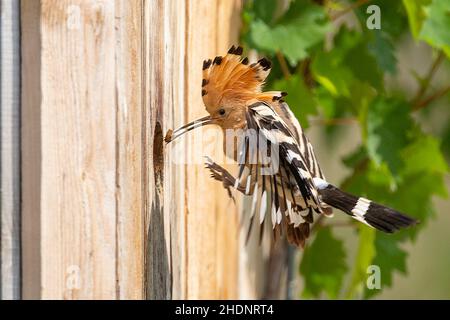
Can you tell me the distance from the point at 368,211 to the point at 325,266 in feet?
3.27

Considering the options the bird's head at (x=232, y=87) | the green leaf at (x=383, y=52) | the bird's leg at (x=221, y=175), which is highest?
the green leaf at (x=383, y=52)

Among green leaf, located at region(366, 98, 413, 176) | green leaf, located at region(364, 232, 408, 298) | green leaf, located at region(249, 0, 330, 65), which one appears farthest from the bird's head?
green leaf, located at region(364, 232, 408, 298)

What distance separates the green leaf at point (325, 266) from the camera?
7.89 feet

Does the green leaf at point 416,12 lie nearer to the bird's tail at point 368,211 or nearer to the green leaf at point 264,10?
the green leaf at point 264,10

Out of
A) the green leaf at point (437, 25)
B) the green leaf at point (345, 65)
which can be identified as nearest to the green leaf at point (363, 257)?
the green leaf at point (345, 65)

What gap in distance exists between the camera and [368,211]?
4.73 feet

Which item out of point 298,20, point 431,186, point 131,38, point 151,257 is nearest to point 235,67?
point 131,38

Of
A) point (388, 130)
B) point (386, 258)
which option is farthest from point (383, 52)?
point (386, 258)

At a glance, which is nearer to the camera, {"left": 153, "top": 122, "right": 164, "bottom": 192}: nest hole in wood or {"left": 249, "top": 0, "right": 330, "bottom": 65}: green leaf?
{"left": 153, "top": 122, "right": 164, "bottom": 192}: nest hole in wood

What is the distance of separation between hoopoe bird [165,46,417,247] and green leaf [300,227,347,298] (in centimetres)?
95

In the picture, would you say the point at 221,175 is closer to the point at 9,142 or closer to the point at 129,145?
the point at 129,145

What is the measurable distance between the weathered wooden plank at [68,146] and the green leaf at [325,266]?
1289 mm

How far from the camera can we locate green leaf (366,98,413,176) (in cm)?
214

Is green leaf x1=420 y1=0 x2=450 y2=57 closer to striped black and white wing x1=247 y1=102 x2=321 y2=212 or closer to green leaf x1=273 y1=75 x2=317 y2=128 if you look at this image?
green leaf x1=273 y1=75 x2=317 y2=128
